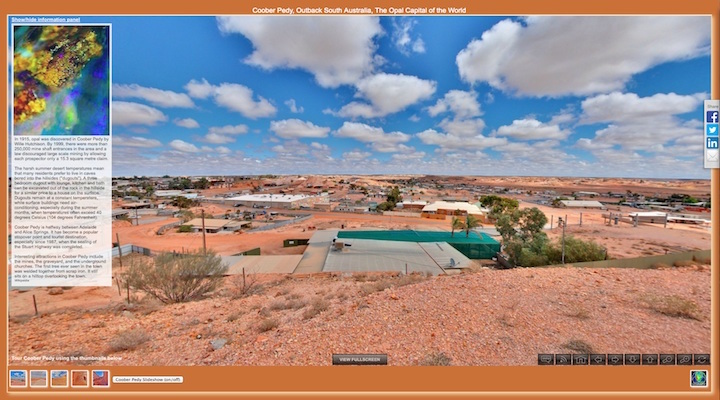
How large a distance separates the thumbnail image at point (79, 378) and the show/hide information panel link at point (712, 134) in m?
7.42

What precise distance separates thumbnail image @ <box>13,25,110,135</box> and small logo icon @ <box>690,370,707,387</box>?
24.9 ft

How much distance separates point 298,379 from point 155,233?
21.4 meters

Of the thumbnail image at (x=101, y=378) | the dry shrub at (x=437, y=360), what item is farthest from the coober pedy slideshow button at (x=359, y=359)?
the thumbnail image at (x=101, y=378)

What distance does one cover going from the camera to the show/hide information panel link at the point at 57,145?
A: 294cm

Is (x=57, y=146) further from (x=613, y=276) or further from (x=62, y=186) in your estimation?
(x=613, y=276)

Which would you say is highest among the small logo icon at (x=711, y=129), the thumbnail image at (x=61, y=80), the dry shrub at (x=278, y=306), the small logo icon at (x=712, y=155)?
the thumbnail image at (x=61, y=80)

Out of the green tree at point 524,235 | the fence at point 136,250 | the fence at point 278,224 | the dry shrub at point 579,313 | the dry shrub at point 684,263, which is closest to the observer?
the dry shrub at point 579,313

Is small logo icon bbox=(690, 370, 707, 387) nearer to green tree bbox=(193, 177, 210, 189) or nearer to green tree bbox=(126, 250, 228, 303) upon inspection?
green tree bbox=(126, 250, 228, 303)

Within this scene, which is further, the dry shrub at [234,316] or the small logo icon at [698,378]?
the dry shrub at [234,316]

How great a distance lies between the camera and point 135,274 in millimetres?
5223

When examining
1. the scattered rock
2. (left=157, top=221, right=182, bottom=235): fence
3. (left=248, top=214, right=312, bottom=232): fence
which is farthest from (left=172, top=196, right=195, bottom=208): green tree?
the scattered rock

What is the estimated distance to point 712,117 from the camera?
8.64 ft

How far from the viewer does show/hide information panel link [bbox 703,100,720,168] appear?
2621 mm

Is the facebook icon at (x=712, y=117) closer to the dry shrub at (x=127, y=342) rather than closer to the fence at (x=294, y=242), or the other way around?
the dry shrub at (x=127, y=342)
